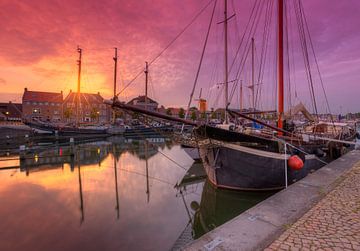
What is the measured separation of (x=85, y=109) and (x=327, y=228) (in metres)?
75.9

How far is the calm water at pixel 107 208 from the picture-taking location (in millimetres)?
5977

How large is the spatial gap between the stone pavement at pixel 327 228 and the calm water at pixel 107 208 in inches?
137

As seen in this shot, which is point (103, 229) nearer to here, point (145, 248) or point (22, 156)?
point (145, 248)

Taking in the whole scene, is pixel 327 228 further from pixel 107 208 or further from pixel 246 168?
pixel 107 208

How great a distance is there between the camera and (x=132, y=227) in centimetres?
675

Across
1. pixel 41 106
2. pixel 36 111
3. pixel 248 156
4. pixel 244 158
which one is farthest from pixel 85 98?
pixel 248 156

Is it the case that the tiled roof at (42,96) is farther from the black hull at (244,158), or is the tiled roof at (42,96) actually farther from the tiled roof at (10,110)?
the black hull at (244,158)

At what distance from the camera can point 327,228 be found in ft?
12.3

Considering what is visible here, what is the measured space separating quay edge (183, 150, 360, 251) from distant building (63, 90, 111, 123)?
2695 inches

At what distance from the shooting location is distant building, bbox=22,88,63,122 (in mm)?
63812

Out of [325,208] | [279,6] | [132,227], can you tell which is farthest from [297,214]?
[279,6]

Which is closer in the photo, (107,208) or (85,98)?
(107,208)

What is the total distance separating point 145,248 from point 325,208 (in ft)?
15.7

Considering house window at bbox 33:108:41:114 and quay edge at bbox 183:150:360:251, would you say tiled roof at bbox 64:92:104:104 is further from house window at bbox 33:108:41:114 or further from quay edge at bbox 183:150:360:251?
A: quay edge at bbox 183:150:360:251
